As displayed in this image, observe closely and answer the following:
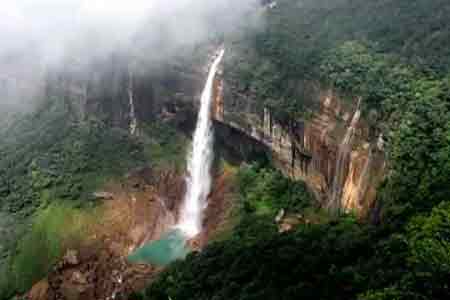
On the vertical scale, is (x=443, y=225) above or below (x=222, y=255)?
above

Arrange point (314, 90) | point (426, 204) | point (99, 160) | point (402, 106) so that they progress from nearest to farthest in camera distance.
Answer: point (426, 204) < point (402, 106) < point (314, 90) < point (99, 160)

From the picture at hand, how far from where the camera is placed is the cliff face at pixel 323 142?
115 feet

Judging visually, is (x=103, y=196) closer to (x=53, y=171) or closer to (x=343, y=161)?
(x=53, y=171)

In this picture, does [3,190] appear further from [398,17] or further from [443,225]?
[443,225]

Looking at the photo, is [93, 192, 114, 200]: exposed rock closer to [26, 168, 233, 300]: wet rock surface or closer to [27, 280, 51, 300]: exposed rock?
[26, 168, 233, 300]: wet rock surface

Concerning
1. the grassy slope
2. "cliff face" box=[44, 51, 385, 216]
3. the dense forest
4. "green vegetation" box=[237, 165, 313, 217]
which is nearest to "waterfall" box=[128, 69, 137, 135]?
"cliff face" box=[44, 51, 385, 216]

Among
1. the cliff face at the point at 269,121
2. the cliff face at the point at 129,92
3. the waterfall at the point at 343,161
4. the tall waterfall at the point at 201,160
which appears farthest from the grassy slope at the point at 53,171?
the waterfall at the point at 343,161

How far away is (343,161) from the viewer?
37.0 meters

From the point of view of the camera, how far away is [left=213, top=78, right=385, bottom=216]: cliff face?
3509 centimetres

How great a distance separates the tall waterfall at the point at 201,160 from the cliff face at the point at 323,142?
1.62 m

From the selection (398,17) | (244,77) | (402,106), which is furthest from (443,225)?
(244,77)

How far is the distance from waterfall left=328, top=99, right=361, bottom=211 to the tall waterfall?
12545mm

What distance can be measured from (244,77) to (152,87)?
1012cm

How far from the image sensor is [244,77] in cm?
4666
